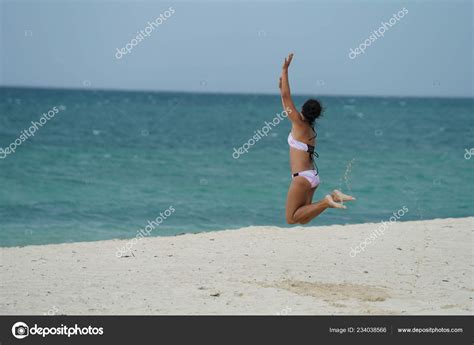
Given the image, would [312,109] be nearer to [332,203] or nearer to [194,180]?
[332,203]

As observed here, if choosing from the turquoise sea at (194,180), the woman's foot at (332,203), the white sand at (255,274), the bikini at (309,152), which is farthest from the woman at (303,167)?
the turquoise sea at (194,180)

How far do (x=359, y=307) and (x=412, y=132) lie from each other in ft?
140

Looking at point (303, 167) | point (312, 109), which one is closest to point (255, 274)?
point (303, 167)

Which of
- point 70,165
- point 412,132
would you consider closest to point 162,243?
point 70,165

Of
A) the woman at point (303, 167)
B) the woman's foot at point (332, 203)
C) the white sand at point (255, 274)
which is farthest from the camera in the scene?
the woman at point (303, 167)

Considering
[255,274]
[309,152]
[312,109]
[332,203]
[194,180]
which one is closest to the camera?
[332,203]

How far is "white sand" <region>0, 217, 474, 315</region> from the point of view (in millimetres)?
9250

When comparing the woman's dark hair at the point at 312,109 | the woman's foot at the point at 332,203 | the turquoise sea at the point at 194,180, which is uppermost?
the woman's dark hair at the point at 312,109

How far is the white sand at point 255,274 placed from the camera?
9.25m

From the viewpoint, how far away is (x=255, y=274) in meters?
10.9

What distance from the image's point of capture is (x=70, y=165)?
95.8 feet

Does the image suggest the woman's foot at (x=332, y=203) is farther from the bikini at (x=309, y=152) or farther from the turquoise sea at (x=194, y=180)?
the turquoise sea at (x=194, y=180)

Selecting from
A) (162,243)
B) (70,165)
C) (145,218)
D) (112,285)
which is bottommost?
(70,165)

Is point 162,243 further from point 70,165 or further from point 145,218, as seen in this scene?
point 70,165
